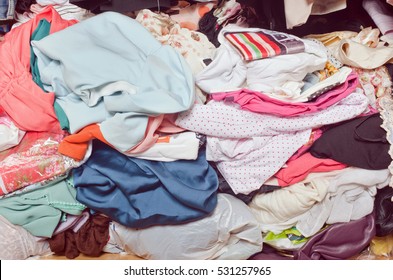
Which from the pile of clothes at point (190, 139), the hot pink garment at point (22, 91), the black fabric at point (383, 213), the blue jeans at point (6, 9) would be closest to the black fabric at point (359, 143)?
the pile of clothes at point (190, 139)

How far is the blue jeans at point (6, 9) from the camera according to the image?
1.21 meters

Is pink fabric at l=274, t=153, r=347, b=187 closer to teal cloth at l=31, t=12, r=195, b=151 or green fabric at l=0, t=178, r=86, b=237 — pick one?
teal cloth at l=31, t=12, r=195, b=151

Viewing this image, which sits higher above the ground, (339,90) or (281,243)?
(339,90)

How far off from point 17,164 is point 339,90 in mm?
658

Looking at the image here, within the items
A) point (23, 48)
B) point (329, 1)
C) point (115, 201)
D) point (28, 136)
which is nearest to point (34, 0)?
point (23, 48)

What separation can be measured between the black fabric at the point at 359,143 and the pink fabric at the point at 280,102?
0.20ft

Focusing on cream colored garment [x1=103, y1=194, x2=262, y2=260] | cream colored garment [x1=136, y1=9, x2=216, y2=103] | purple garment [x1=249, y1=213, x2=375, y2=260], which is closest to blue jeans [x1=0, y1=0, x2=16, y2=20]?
cream colored garment [x1=136, y1=9, x2=216, y2=103]

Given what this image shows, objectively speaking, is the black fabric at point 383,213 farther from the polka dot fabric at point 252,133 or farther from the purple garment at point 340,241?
the polka dot fabric at point 252,133

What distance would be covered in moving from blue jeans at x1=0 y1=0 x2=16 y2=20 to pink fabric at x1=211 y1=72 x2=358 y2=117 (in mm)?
559

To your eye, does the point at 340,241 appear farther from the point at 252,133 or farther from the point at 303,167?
the point at 252,133

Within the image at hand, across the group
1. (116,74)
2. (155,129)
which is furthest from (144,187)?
(116,74)

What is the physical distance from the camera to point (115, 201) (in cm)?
110

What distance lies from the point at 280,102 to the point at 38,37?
1.75 feet
